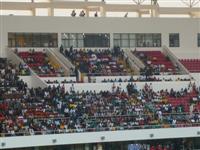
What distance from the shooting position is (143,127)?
41094 mm

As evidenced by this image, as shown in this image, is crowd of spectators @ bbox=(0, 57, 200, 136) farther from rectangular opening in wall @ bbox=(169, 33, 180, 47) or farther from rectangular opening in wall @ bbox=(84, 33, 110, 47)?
rectangular opening in wall @ bbox=(169, 33, 180, 47)

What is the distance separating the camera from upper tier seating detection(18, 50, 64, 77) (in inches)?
1892

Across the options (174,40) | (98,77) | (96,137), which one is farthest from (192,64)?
(96,137)

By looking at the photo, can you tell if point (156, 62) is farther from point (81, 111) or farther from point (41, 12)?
point (81, 111)

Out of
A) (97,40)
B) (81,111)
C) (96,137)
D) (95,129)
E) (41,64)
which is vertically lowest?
(96,137)

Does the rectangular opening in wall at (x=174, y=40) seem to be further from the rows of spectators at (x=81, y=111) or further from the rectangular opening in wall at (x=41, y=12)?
the rectangular opening in wall at (x=41, y=12)

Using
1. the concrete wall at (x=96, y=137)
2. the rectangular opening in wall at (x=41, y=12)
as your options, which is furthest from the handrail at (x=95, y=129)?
the rectangular opening in wall at (x=41, y=12)

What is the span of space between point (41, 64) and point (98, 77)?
13.5 feet

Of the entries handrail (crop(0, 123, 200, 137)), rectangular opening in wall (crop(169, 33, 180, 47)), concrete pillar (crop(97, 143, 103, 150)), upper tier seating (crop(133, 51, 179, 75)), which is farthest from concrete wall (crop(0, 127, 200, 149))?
rectangular opening in wall (crop(169, 33, 180, 47))

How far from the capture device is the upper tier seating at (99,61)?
49688 mm

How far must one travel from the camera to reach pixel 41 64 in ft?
162

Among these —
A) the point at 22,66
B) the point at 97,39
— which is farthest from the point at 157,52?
the point at 22,66

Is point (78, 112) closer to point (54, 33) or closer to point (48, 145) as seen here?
point (48, 145)

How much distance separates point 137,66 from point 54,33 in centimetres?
645
